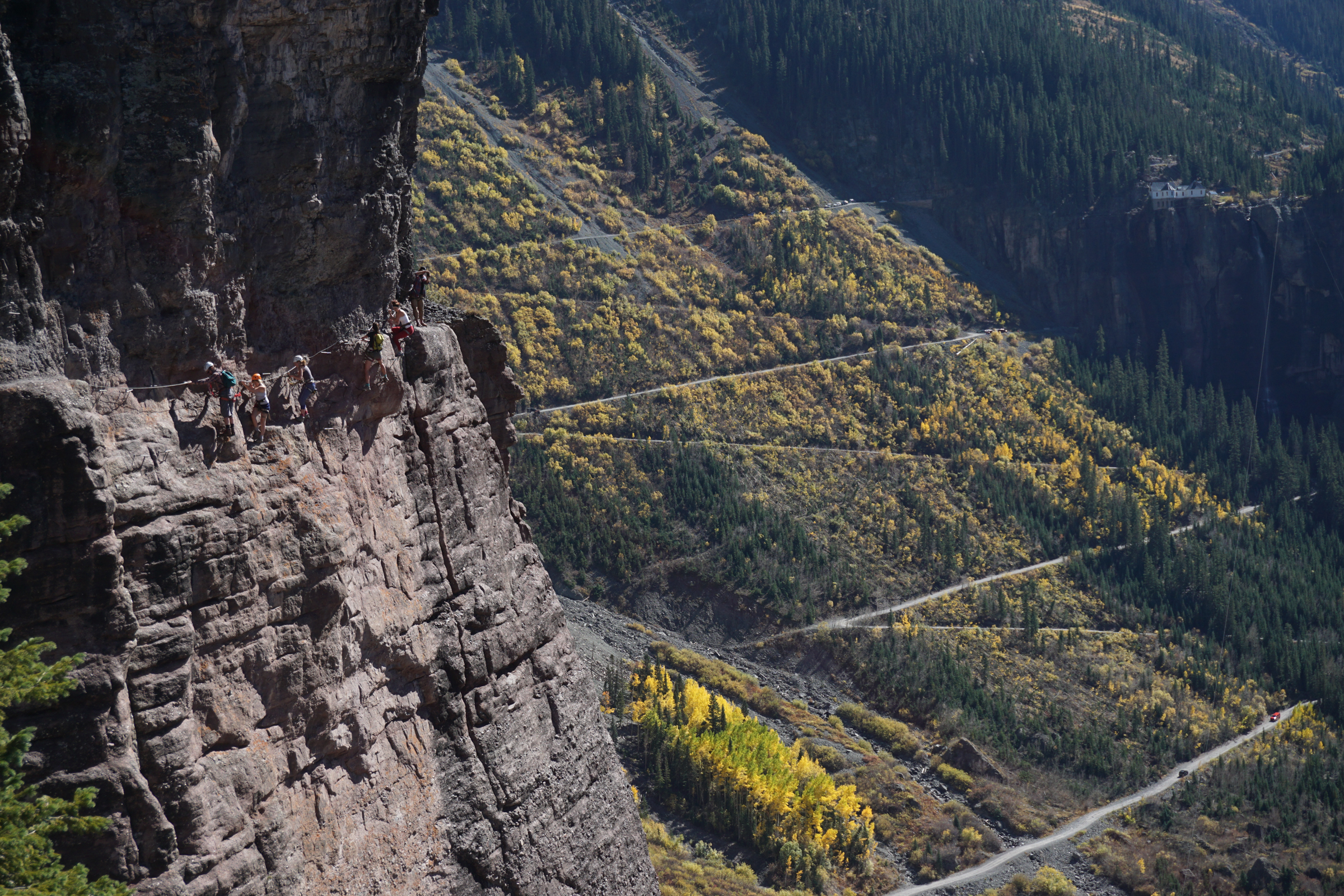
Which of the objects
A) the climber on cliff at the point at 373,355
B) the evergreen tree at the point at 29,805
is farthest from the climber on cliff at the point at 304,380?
the evergreen tree at the point at 29,805

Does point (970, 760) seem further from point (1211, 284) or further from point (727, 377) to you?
point (1211, 284)

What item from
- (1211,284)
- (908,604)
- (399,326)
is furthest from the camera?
(1211,284)

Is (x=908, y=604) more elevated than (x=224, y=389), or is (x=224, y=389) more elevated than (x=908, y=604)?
(x=224, y=389)

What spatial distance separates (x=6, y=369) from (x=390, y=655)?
8.46 meters

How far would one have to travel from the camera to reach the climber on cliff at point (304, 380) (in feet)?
73.6

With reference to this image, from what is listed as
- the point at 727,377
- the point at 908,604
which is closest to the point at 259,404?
the point at 908,604

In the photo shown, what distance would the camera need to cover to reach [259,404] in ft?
69.4

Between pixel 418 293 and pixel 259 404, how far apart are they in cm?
679

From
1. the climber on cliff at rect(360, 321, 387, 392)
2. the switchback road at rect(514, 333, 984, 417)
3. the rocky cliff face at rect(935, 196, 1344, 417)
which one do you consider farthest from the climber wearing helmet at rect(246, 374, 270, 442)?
the rocky cliff face at rect(935, 196, 1344, 417)

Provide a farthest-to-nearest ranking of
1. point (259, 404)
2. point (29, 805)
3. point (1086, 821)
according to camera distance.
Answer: point (1086, 821) < point (259, 404) < point (29, 805)

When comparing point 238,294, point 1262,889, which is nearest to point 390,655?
point 238,294

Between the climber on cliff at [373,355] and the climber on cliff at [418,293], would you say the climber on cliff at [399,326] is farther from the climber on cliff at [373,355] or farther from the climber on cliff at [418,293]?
the climber on cliff at [418,293]

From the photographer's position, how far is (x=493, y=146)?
416 ft

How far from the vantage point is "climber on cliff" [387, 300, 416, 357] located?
25047 mm
